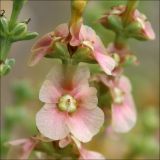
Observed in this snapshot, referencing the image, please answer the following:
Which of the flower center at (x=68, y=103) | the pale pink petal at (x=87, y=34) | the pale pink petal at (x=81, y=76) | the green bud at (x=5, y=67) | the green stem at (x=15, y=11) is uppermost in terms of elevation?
the green stem at (x=15, y=11)

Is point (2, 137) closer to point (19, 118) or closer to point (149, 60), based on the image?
point (19, 118)

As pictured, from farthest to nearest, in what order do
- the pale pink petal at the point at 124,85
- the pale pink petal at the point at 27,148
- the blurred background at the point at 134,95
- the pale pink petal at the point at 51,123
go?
the blurred background at the point at 134,95 → the pale pink petal at the point at 124,85 → the pale pink petal at the point at 27,148 → the pale pink petal at the point at 51,123

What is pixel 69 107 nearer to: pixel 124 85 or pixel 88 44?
pixel 88 44

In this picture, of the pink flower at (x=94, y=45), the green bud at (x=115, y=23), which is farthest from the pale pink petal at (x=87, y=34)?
the green bud at (x=115, y=23)

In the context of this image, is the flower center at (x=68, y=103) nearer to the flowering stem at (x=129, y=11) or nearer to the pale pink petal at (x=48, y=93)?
the pale pink petal at (x=48, y=93)

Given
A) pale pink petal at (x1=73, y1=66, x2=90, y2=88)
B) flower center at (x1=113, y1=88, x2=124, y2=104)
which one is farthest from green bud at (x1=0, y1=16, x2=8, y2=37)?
flower center at (x1=113, y1=88, x2=124, y2=104)

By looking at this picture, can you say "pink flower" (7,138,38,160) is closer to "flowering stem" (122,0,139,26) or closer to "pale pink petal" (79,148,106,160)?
"pale pink petal" (79,148,106,160)

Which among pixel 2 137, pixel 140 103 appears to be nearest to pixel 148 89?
pixel 140 103
